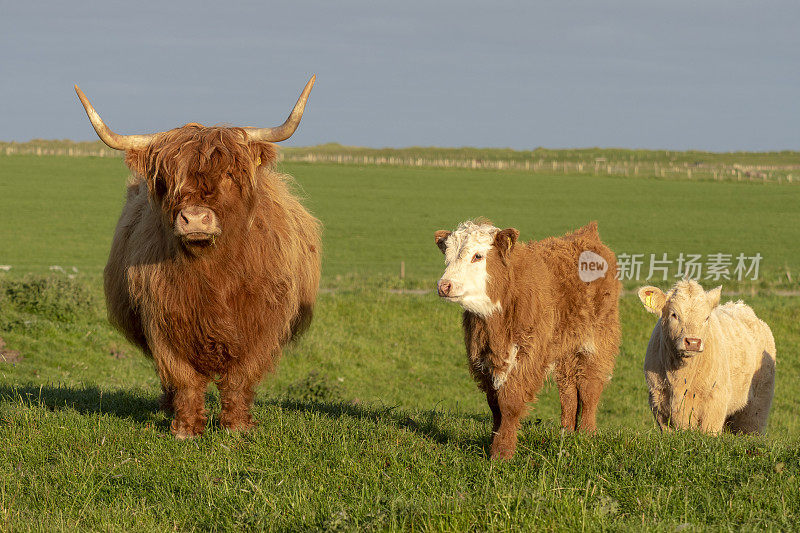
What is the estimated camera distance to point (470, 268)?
5.83 metres

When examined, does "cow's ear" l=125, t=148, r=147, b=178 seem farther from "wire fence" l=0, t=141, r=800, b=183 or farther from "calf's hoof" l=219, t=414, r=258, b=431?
"wire fence" l=0, t=141, r=800, b=183

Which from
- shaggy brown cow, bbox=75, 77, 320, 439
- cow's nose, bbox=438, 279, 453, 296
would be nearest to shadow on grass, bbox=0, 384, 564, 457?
shaggy brown cow, bbox=75, 77, 320, 439

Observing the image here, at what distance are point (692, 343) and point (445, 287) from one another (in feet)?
11.4

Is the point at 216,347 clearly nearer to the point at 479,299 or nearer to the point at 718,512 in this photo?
the point at 479,299

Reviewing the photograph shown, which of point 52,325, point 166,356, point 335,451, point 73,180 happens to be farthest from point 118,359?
point 73,180

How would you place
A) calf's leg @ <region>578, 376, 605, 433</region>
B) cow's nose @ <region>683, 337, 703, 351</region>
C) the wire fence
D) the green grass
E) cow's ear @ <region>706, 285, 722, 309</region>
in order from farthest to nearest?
the wire fence
the green grass
cow's ear @ <region>706, 285, 722, 309</region>
cow's nose @ <region>683, 337, 703, 351</region>
calf's leg @ <region>578, 376, 605, 433</region>

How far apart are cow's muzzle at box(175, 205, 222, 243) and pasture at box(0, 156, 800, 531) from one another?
158cm

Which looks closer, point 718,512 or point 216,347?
point 718,512

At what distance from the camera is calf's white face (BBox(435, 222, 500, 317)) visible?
18.9 ft

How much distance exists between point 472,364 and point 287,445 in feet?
4.98

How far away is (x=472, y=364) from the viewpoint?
20.4ft

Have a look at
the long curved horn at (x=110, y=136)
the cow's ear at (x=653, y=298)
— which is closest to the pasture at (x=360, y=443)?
the cow's ear at (x=653, y=298)

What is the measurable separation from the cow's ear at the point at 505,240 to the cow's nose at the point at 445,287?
0.55 meters

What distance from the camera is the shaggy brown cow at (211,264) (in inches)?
243
